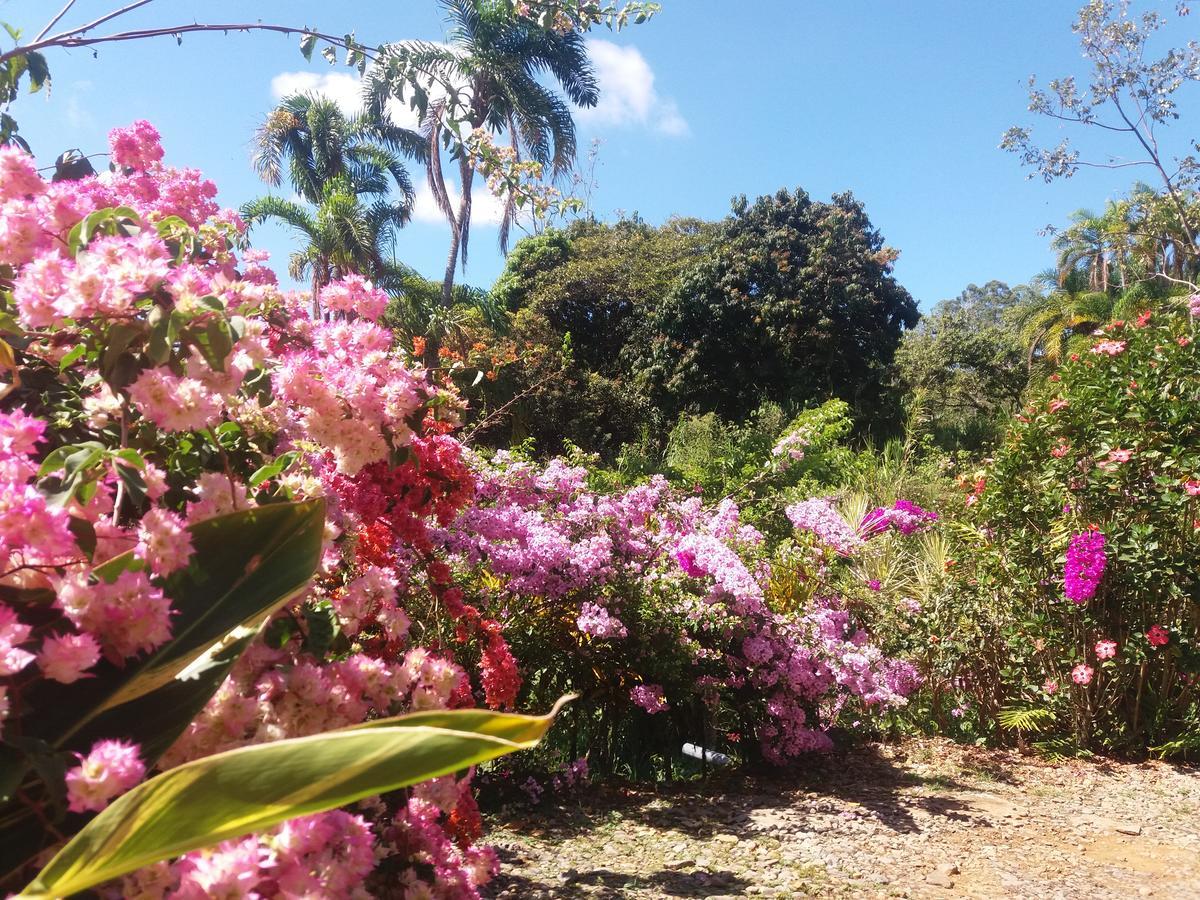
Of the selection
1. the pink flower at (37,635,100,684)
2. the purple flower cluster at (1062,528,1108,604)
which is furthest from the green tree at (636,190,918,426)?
the pink flower at (37,635,100,684)

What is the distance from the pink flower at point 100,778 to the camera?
0.80 meters

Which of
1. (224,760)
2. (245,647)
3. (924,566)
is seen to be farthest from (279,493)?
(924,566)

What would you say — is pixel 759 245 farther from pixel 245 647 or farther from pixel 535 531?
pixel 245 647

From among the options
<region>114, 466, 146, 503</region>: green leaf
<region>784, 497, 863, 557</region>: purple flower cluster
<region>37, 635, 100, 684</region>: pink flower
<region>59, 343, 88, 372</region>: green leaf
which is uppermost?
<region>59, 343, 88, 372</region>: green leaf

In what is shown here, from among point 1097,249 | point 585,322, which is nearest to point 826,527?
point 585,322

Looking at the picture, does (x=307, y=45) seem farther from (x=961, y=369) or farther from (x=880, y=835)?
(x=961, y=369)

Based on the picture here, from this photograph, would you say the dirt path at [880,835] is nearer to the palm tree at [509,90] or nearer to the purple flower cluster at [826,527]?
the purple flower cluster at [826,527]

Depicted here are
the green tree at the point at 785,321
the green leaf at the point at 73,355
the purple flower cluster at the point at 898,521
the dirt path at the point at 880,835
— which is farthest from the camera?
the green tree at the point at 785,321

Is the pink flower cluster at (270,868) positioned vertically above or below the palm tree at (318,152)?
below

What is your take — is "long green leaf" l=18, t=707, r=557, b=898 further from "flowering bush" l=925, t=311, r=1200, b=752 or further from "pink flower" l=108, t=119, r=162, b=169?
"flowering bush" l=925, t=311, r=1200, b=752

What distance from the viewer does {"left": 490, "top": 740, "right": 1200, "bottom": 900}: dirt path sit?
307 cm

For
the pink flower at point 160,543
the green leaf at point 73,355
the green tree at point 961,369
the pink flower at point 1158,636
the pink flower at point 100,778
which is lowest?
the pink flower at point 1158,636

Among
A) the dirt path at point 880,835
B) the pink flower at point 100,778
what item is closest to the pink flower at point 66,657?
the pink flower at point 100,778

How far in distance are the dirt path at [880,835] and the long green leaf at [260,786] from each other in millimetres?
2550
